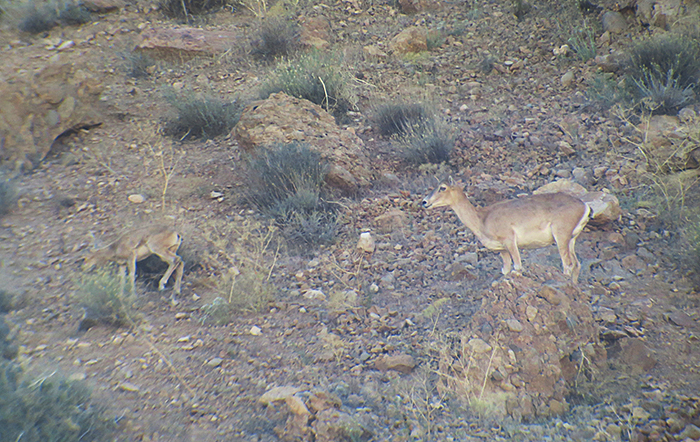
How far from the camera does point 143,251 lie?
614 centimetres

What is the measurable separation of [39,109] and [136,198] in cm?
287

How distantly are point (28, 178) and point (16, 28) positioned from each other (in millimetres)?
6398

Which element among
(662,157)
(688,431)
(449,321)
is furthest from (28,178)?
(662,157)

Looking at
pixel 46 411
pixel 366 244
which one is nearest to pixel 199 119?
pixel 366 244

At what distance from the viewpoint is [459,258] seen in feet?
21.7

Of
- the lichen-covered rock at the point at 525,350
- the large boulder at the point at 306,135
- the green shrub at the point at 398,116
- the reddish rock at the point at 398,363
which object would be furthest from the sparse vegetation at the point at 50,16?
the lichen-covered rock at the point at 525,350

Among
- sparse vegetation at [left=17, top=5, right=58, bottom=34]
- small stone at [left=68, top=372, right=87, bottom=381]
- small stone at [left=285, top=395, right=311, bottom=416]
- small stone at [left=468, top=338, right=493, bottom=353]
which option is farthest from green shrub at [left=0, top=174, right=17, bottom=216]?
small stone at [left=468, top=338, right=493, bottom=353]

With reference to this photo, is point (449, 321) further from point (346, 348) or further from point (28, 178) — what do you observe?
point (28, 178)

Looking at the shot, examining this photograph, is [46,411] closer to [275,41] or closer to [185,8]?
[275,41]

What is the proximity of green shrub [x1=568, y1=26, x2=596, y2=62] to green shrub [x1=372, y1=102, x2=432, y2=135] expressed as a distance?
402 cm

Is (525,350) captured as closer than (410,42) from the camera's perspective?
Yes

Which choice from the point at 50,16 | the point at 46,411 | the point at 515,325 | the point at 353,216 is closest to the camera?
the point at 46,411

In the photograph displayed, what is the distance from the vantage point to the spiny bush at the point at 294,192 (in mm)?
7230

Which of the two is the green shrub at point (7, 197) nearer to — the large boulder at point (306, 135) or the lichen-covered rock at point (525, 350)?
the large boulder at point (306, 135)
